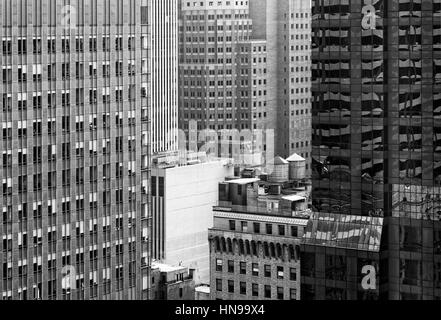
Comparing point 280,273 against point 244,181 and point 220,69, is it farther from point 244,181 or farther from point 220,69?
point 220,69

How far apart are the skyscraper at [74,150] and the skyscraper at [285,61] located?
13125mm

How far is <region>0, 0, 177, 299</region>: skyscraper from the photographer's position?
24.5 metres

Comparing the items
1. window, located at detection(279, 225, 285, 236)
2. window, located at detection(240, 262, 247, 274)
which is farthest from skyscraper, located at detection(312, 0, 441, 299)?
window, located at detection(279, 225, 285, 236)

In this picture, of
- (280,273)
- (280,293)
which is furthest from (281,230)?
(280,293)

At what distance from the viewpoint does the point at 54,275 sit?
2489 cm

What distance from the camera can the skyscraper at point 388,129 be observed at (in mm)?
17625

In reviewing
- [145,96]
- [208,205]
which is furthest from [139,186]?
[208,205]

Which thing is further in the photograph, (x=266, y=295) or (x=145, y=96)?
(x=145, y=96)

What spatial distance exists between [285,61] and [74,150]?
17.4 meters

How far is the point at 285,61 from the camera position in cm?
4212

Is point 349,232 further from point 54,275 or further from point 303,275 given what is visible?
point 54,275

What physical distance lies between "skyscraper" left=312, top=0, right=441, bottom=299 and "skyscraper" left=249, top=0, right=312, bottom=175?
21.1 meters

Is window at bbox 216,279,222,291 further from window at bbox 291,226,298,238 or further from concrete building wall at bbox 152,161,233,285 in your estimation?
concrete building wall at bbox 152,161,233,285
